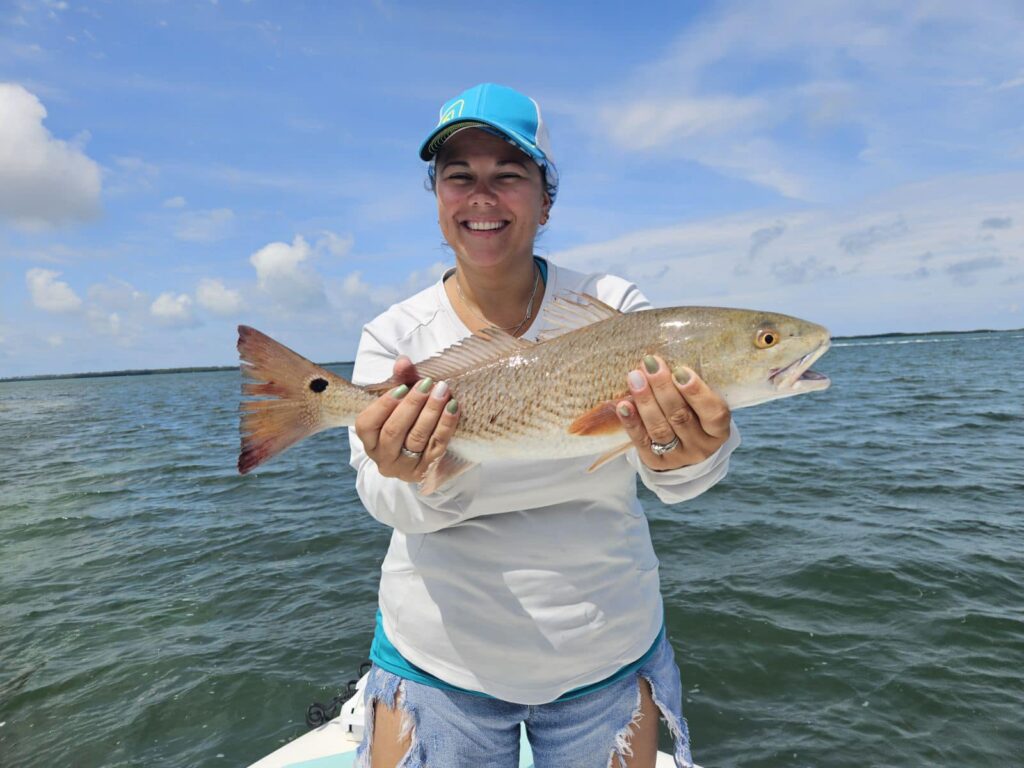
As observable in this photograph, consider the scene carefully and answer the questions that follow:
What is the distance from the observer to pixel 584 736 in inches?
103

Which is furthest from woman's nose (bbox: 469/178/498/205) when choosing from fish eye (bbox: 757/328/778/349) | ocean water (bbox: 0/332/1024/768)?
ocean water (bbox: 0/332/1024/768)

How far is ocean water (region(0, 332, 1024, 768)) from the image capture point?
20.7 ft

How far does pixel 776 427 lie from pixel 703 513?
11.9 metres

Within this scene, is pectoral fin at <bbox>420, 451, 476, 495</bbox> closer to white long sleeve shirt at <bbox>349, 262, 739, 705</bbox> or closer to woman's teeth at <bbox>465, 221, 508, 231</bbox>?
white long sleeve shirt at <bbox>349, 262, 739, 705</bbox>

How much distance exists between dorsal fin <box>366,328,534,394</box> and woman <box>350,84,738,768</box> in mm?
140

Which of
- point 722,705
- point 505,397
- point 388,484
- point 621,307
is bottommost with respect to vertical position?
point 722,705

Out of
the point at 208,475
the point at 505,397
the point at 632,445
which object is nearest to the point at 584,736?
the point at 632,445

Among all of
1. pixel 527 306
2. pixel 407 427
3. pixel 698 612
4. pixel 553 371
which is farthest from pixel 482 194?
pixel 698 612

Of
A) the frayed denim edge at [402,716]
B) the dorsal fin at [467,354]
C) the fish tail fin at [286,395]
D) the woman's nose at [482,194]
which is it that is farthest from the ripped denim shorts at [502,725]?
the woman's nose at [482,194]

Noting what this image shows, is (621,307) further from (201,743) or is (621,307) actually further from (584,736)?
(201,743)

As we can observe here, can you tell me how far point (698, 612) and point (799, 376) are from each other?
20.8 ft

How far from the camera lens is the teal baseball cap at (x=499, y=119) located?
2658 mm

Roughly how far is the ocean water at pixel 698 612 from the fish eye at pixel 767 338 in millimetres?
4764

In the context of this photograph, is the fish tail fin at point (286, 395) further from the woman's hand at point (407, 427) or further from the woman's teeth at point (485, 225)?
the woman's teeth at point (485, 225)
